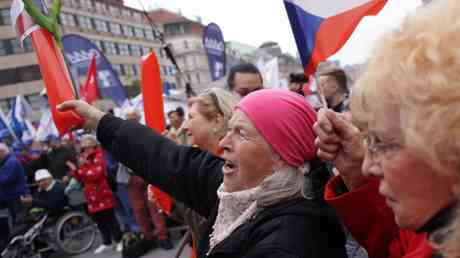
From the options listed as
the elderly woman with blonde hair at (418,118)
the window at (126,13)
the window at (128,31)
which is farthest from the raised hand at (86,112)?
the window at (126,13)

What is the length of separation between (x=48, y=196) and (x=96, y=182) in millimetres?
777

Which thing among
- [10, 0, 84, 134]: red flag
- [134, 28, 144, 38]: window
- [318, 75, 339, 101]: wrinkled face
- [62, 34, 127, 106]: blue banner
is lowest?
[318, 75, 339, 101]: wrinkled face

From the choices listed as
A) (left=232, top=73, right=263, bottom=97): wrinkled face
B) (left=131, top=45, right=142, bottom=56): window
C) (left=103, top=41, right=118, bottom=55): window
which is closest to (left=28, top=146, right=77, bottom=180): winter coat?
(left=232, top=73, right=263, bottom=97): wrinkled face

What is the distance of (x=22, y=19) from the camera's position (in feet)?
7.65

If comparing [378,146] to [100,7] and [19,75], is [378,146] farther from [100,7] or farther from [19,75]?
[100,7]

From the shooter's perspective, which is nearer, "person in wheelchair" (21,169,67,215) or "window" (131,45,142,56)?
"person in wheelchair" (21,169,67,215)

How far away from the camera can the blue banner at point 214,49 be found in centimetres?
779

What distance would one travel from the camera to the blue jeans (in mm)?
→ 6802

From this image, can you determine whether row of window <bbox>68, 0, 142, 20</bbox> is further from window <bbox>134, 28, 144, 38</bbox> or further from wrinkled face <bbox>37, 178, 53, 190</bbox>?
wrinkled face <bbox>37, 178, 53, 190</bbox>

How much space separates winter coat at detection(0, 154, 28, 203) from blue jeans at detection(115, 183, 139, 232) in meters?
1.48

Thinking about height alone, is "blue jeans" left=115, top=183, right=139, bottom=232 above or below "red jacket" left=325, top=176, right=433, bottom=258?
below

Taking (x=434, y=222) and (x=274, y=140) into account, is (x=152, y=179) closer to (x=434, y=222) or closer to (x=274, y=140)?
(x=274, y=140)

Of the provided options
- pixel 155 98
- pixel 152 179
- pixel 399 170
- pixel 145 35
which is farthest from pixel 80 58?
pixel 145 35

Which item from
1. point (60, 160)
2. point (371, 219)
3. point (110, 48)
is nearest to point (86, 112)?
point (371, 219)
